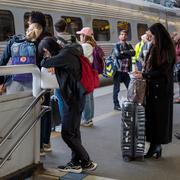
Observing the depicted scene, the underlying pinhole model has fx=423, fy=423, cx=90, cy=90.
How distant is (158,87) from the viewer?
5074 mm

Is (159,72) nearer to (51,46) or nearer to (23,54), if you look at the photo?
(51,46)

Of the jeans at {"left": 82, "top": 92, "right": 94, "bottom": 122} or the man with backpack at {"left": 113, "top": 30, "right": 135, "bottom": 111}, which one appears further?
the man with backpack at {"left": 113, "top": 30, "right": 135, "bottom": 111}

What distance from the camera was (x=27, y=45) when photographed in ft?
16.0

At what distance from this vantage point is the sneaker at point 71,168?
4.59 meters

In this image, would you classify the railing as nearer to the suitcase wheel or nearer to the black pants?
the black pants

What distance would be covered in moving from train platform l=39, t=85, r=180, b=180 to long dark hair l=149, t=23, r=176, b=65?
1.23 meters

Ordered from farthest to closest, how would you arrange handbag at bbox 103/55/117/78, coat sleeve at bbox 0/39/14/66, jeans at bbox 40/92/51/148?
handbag at bbox 103/55/117/78, jeans at bbox 40/92/51/148, coat sleeve at bbox 0/39/14/66

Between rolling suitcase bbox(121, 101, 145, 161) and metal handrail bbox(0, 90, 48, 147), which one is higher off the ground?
metal handrail bbox(0, 90, 48, 147)

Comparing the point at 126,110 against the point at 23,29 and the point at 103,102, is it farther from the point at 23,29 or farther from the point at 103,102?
the point at 23,29

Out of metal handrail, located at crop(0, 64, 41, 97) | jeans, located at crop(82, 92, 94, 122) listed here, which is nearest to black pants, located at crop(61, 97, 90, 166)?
metal handrail, located at crop(0, 64, 41, 97)

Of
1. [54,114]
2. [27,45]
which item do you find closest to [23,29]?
[54,114]

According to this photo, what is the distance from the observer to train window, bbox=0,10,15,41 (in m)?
9.20

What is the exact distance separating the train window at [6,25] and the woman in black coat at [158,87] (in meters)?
4.92

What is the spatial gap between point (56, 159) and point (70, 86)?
3.70ft
